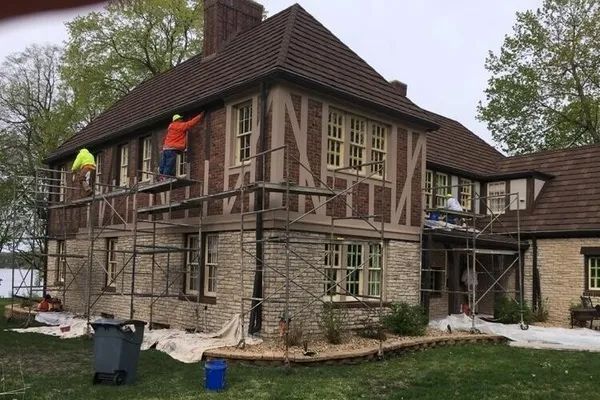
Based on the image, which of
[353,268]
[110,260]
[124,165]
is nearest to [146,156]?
[124,165]

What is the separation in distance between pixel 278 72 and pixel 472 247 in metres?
8.97

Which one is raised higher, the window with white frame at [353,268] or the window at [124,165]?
the window at [124,165]

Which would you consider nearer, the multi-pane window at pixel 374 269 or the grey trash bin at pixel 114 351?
the grey trash bin at pixel 114 351

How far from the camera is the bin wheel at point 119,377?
9188 millimetres

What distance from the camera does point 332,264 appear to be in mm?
13977

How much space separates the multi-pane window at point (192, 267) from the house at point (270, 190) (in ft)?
0.14

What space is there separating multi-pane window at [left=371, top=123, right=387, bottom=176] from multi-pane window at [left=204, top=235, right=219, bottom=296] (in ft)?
14.1

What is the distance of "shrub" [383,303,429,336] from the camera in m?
14.2

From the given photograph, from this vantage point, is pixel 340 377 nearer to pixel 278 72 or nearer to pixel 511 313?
pixel 278 72

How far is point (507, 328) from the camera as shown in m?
16.2

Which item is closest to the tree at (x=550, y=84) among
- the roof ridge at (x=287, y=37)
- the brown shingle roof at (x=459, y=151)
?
the brown shingle roof at (x=459, y=151)

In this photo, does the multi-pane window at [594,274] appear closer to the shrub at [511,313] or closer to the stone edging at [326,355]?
the shrub at [511,313]

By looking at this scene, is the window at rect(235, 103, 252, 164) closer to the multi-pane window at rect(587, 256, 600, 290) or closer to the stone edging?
the stone edging

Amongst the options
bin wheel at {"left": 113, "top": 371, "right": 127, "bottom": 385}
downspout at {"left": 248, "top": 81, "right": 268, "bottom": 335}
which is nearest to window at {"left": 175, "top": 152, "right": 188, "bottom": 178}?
downspout at {"left": 248, "top": 81, "right": 268, "bottom": 335}
